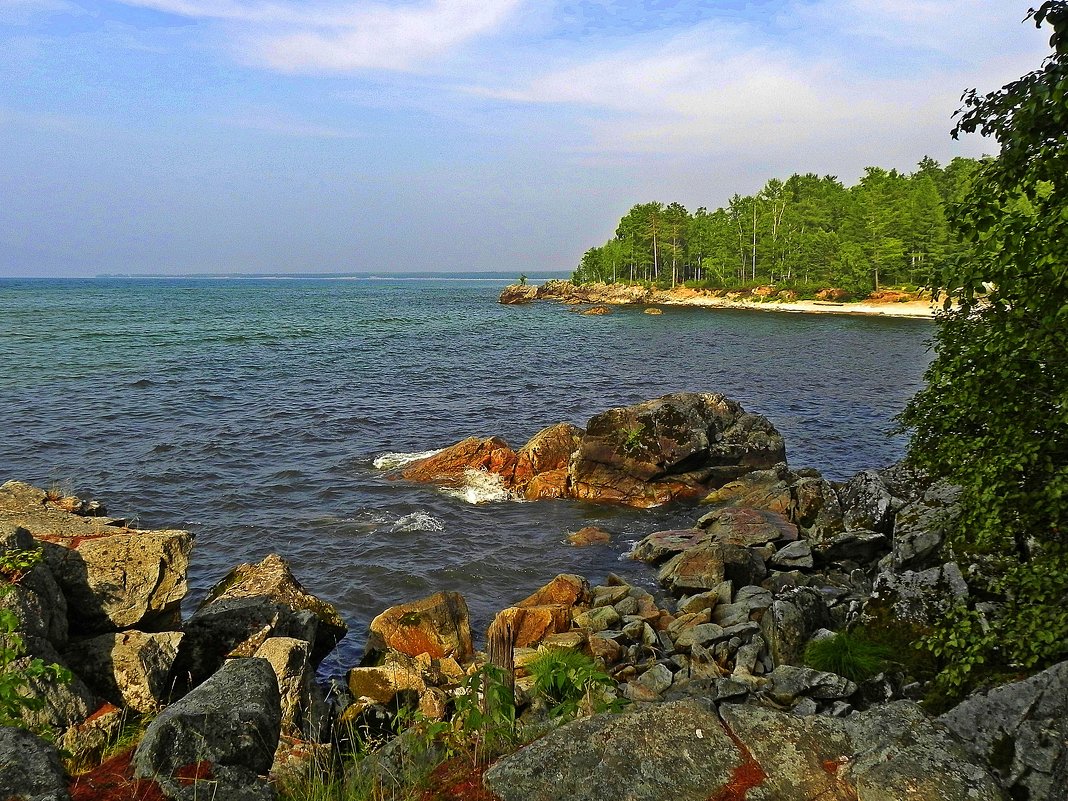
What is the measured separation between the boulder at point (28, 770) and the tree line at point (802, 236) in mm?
107518

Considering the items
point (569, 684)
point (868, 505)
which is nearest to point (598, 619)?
point (569, 684)

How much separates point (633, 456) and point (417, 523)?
8.20 meters

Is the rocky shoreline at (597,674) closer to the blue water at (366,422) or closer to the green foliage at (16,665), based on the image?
the green foliage at (16,665)

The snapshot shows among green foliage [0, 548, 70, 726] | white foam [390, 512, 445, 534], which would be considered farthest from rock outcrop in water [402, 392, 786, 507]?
green foliage [0, 548, 70, 726]

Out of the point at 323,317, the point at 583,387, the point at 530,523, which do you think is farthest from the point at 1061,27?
the point at 323,317

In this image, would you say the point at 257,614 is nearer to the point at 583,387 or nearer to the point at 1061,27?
the point at 1061,27

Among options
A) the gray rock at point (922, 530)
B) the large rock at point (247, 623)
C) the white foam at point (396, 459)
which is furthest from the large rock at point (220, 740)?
the white foam at point (396, 459)

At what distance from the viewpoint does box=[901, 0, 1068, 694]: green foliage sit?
20.0 ft

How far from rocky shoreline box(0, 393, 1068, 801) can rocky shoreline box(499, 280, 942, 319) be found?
7648cm

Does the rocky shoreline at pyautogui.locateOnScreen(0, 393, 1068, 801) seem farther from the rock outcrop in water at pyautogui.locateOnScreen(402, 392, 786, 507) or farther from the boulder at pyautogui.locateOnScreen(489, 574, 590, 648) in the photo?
the rock outcrop in water at pyautogui.locateOnScreen(402, 392, 786, 507)

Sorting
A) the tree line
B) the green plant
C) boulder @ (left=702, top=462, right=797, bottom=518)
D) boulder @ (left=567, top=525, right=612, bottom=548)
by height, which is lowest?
boulder @ (left=567, top=525, right=612, bottom=548)

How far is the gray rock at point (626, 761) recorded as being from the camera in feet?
16.6

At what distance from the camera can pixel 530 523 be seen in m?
22.0

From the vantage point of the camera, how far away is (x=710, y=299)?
414 feet
